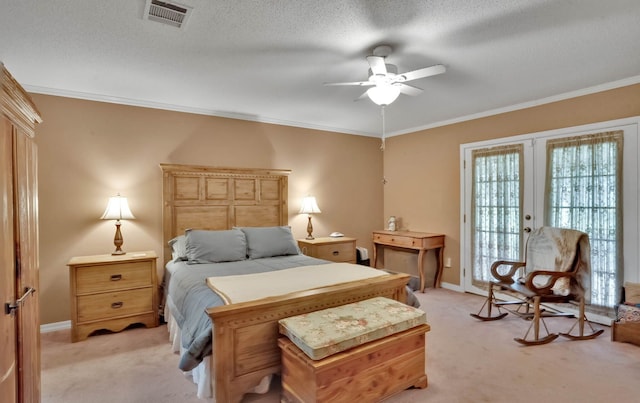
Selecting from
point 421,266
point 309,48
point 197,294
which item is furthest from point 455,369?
point 309,48

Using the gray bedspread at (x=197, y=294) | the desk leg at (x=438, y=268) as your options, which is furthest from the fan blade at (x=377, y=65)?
the desk leg at (x=438, y=268)

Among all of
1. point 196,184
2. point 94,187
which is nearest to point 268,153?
point 196,184

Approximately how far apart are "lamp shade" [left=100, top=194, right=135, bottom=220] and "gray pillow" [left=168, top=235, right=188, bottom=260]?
0.50 metres

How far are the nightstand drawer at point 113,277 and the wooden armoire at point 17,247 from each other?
5.02 ft

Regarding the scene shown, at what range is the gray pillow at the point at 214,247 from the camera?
10.6 feet

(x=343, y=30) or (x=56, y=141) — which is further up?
(x=343, y=30)

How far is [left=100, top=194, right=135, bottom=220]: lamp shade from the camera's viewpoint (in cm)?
323

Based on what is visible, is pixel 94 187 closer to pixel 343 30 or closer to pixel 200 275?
pixel 200 275

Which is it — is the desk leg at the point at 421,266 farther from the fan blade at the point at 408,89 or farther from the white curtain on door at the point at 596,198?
the fan blade at the point at 408,89

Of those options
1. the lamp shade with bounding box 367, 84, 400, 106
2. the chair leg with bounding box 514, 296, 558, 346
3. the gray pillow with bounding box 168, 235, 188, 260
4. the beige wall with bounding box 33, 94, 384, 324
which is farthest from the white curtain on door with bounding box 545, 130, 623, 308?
the gray pillow with bounding box 168, 235, 188, 260

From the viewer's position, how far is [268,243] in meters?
3.59

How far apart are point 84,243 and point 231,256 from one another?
1.51m

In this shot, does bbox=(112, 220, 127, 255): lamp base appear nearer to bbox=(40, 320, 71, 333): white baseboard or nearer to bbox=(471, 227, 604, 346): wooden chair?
bbox=(40, 320, 71, 333): white baseboard

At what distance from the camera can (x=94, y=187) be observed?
338 cm
